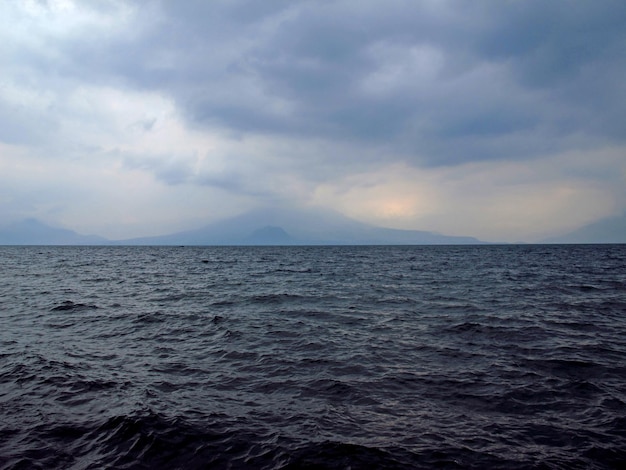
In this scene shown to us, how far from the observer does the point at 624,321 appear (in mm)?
20516

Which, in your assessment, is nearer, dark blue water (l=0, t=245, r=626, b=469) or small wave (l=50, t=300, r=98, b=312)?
dark blue water (l=0, t=245, r=626, b=469)

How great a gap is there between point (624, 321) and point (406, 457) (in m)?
19.9

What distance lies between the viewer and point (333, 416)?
9.51 meters

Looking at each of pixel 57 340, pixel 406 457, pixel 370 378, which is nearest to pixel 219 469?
pixel 406 457

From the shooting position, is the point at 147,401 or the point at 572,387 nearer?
the point at 147,401

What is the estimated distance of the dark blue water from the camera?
7.92m

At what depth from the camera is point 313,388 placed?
11383 millimetres

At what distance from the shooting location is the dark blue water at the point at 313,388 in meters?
7.92

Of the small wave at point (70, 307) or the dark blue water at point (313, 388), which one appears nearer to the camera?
the dark blue water at point (313, 388)

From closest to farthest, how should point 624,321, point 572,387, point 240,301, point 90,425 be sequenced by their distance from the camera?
point 90,425 → point 572,387 → point 624,321 → point 240,301

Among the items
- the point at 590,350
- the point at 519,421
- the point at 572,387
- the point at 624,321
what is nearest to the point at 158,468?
the point at 519,421

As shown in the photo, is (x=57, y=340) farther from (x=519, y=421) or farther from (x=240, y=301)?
(x=519, y=421)

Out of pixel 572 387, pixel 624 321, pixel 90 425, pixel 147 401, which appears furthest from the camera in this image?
pixel 624 321

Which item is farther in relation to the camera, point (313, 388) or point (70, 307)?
point (70, 307)
